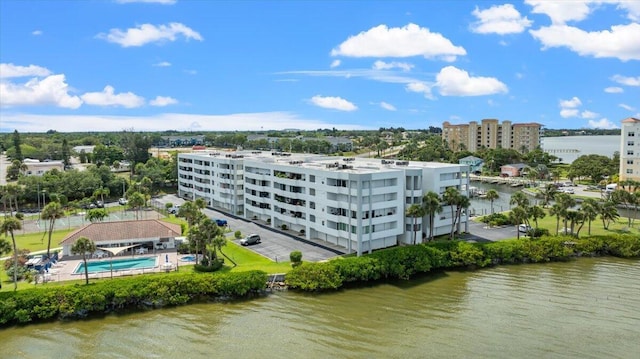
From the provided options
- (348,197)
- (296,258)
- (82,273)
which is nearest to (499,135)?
(348,197)

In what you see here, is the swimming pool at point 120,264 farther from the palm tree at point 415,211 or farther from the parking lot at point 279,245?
the palm tree at point 415,211

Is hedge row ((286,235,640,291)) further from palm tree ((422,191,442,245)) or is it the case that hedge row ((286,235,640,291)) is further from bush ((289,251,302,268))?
palm tree ((422,191,442,245))

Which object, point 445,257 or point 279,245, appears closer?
point 445,257

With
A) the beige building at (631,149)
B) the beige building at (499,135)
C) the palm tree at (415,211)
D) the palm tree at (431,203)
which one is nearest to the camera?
the palm tree at (415,211)

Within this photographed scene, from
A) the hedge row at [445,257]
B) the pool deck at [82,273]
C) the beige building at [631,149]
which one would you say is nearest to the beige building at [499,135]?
the beige building at [631,149]

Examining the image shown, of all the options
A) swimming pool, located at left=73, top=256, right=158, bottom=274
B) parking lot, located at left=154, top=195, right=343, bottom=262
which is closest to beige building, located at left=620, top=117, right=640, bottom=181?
parking lot, located at left=154, top=195, right=343, bottom=262

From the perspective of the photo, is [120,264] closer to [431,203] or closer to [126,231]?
[126,231]

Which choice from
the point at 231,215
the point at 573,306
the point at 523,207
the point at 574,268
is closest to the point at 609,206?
the point at 523,207
